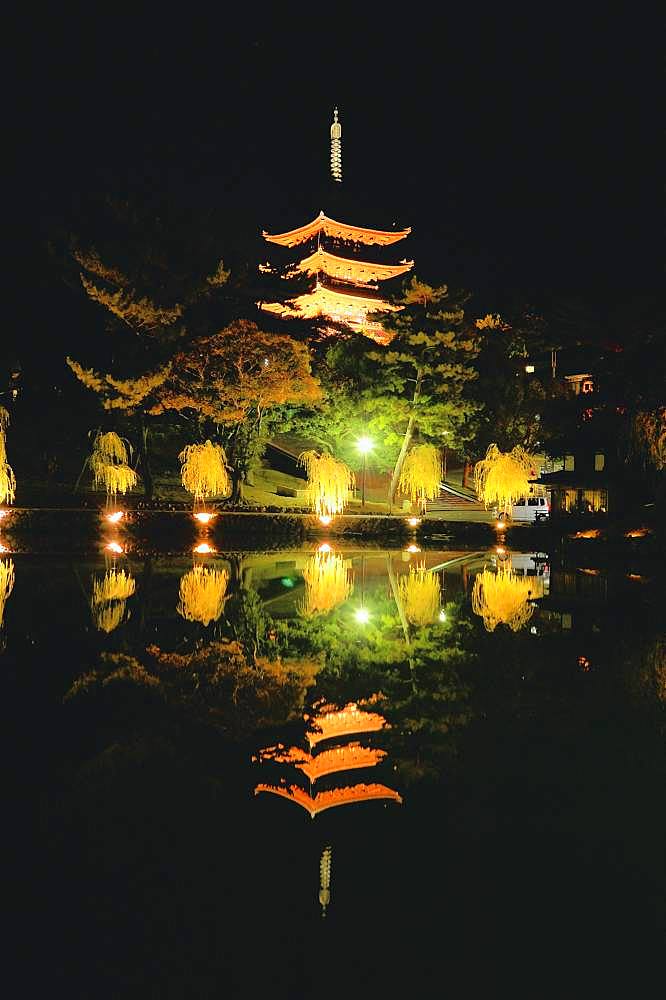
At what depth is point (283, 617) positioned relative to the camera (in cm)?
1155

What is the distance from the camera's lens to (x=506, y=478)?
1157 inches

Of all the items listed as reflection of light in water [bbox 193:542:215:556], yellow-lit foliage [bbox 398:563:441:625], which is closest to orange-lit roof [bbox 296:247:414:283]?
reflection of light in water [bbox 193:542:215:556]

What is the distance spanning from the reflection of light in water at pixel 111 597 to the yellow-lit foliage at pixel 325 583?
272 centimetres

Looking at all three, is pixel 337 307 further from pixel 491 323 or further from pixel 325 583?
pixel 325 583

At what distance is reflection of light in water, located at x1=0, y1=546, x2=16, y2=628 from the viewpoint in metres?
12.1

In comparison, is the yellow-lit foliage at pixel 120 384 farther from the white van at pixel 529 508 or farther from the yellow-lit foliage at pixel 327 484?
the white van at pixel 529 508

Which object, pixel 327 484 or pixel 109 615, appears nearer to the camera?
pixel 109 615

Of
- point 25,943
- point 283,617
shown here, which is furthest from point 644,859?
point 283,617

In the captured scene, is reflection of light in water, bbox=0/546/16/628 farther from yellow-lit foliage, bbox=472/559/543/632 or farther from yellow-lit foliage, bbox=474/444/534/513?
yellow-lit foliage, bbox=474/444/534/513

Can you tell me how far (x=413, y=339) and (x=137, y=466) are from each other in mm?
11902

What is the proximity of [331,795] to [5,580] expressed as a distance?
12.3 metres

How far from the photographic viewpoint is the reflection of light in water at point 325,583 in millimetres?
12742

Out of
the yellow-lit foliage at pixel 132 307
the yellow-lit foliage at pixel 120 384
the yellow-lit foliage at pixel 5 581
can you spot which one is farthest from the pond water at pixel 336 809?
the yellow-lit foliage at pixel 132 307

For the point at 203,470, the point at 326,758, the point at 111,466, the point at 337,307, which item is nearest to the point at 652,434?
the point at 203,470
